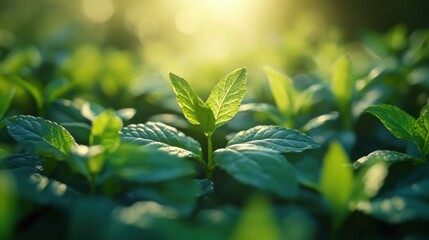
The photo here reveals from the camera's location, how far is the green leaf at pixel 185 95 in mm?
1257

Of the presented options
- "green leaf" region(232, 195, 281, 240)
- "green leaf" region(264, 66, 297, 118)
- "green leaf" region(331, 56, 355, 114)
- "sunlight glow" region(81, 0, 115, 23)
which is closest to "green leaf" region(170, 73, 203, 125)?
"green leaf" region(264, 66, 297, 118)

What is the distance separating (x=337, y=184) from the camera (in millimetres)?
1027

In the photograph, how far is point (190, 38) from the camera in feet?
18.7

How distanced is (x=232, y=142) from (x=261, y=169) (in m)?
0.23

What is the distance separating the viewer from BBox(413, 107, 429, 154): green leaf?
1230mm

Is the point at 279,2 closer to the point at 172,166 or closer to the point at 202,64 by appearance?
the point at 202,64

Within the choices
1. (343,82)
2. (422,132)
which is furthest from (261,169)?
(343,82)

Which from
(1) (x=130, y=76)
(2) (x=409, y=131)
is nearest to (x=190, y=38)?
(1) (x=130, y=76)

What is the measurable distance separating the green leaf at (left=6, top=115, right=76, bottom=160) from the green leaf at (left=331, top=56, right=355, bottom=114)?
94 centimetres

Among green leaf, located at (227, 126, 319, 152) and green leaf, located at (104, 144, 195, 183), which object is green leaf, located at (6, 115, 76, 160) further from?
green leaf, located at (227, 126, 319, 152)

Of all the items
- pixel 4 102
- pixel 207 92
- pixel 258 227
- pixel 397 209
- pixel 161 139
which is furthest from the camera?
pixel 207 92

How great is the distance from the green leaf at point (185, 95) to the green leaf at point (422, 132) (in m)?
0.59

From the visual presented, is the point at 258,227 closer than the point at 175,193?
Yes

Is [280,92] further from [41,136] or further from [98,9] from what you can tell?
[98,9]
